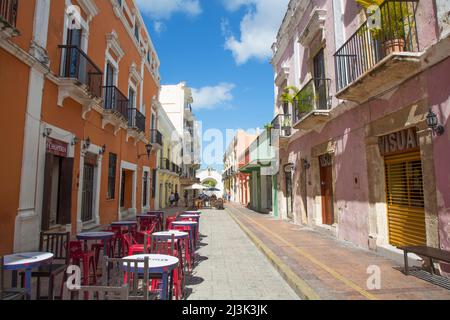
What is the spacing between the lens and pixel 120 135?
12875 millimetres

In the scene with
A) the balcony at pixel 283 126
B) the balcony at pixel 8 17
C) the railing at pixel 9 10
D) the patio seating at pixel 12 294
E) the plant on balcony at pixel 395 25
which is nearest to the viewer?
the patio seating at pixel 12 294

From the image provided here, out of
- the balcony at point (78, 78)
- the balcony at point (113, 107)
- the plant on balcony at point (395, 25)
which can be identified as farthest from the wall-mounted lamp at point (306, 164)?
the balcony at point (78, 78)

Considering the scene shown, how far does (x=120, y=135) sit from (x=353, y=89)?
947 cm

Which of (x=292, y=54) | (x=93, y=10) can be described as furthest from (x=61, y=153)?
(x=292, y=54)

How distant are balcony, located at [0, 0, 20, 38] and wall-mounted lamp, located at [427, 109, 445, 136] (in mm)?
7169

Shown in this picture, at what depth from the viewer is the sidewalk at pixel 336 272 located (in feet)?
14.1

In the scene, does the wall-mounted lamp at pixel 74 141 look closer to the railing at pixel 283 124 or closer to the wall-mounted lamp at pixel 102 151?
the wall-mounted lamp at pixel 102 151

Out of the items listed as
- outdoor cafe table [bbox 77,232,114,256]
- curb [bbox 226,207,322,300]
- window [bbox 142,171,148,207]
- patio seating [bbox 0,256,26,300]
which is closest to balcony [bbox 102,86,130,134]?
outdoor cafe table [bbox 77,232,114,256]

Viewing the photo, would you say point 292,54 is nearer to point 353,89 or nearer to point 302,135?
point 302,135

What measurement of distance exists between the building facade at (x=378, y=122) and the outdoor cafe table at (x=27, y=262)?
19.8 feet

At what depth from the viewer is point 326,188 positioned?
1068cm

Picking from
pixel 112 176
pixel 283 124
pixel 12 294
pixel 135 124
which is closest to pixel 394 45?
pixel 12 294

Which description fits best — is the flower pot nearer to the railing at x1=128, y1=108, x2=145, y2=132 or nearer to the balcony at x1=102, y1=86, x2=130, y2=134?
the balcony at x1=102, y1=86, x2=130, y2=134

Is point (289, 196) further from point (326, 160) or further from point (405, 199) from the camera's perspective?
point (405, 199)
